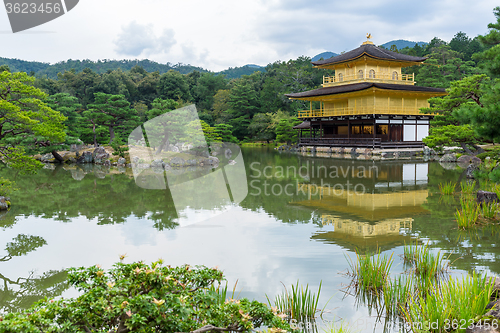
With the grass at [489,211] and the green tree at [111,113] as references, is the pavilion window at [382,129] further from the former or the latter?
the grass at [489,211]

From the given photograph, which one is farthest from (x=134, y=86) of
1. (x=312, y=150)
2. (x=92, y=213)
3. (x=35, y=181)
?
(x=92, y=213)

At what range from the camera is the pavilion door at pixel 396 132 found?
2372cm

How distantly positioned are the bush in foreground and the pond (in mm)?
435

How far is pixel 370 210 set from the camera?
8086 mm

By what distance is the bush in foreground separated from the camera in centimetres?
203

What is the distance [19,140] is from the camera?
16.3 metres

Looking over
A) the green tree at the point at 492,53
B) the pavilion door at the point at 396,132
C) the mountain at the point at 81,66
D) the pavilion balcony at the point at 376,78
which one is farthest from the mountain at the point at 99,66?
the green tree at the point at 492,53

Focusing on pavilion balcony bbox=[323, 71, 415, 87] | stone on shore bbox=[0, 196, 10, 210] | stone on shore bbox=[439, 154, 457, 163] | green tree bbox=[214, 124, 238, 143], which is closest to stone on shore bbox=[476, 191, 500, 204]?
stone on shore bbox=[0, 196, 10, 210]

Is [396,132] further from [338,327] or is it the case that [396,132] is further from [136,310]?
[136,310]

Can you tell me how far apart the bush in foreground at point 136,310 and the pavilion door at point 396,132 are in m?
23.4

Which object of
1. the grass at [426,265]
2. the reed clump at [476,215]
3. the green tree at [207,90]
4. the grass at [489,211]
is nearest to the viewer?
the grass at [426,265]

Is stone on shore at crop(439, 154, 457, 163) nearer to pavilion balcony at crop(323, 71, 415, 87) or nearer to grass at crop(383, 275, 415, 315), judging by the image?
pavilion balcony at crop(323, 71, 415, 87)

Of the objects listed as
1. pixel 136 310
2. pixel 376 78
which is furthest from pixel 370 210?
pixel 376 78

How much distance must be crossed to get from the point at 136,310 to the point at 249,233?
4502 millimetres
